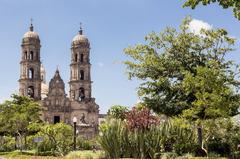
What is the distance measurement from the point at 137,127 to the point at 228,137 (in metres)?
8.48

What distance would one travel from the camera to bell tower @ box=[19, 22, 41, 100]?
85.1m

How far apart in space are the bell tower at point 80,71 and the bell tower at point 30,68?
5.95 metres

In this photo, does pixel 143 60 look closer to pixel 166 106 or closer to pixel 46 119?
pixel 166 106

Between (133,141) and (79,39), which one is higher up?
(79,39)

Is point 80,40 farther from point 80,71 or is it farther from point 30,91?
point 30,91

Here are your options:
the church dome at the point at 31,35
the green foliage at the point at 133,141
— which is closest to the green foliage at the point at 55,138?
the green foliage at the point at 133,141

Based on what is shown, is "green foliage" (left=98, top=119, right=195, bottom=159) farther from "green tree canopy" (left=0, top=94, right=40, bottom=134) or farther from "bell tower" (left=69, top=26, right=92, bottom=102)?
"bell tower" (left=69, top=26, right=92, bottom=102)

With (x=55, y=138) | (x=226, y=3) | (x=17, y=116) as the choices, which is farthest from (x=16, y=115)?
(x=226, y=3)

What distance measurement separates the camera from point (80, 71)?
87.2m

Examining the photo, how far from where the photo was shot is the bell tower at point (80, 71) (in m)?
86.8

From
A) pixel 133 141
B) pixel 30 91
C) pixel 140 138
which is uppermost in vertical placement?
pixel 30 91

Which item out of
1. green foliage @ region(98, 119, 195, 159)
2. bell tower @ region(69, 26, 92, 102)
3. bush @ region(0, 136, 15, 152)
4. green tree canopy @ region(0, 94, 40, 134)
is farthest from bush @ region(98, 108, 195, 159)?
bell tower @ region(69, 26, 92, 102)

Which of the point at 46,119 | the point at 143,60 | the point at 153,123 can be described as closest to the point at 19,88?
the point at 46,119

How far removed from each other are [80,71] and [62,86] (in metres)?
4.12
